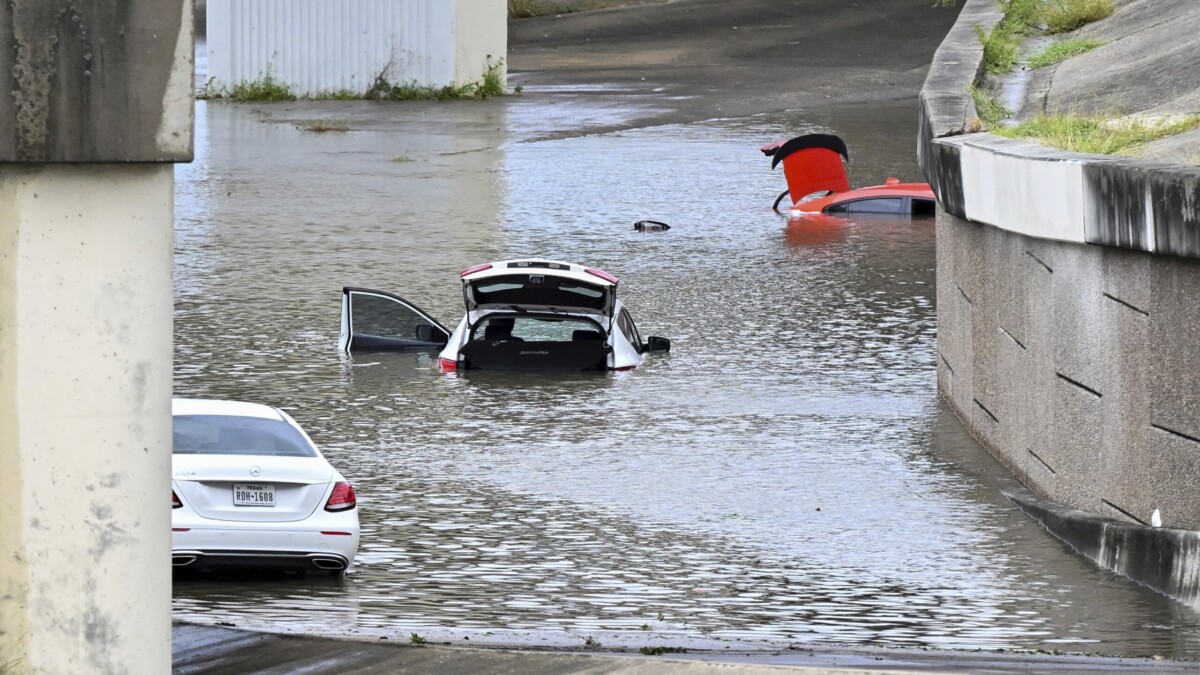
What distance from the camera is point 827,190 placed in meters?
34.9

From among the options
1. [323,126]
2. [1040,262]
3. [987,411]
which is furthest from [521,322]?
[323,126]

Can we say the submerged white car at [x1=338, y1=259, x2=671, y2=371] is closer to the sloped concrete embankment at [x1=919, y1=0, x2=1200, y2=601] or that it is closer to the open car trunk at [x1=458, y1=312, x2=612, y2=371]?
the open car trunk at [x1=458, y1=312, x2=612, y2=371]

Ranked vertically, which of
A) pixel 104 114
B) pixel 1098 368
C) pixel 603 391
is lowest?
pixel 603 391

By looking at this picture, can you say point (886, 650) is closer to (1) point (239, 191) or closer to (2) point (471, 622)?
(2) point (471, 622)

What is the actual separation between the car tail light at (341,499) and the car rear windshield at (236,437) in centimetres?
36

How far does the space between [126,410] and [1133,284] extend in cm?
655

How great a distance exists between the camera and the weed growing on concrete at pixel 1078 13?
2475 cm

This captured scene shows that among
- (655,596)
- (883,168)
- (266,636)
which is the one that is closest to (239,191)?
(883,168)

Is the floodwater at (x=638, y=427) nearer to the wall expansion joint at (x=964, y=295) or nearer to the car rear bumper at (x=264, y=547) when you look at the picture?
the car rear bumper at (x=264, y=547)

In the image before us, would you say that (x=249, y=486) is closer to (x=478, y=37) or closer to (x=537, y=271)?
(x=537, y=271)

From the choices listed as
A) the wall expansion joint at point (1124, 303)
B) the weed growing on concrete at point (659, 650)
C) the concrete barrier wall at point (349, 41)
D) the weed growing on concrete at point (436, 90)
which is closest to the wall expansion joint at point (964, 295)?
the wall expansion joint at point (1124, 303)

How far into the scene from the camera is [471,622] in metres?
11.3

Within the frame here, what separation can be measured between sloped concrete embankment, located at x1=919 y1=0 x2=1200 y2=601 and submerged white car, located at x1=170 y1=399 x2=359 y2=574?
4708 mm

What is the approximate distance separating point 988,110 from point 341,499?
8.26m
